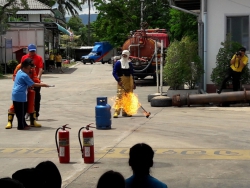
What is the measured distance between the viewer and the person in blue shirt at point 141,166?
16.1 feet

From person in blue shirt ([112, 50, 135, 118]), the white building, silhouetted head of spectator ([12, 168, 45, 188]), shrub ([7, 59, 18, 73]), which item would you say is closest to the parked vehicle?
shrub ([7, 59, 18, 73])

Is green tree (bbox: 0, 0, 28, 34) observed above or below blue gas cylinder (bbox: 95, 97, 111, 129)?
above

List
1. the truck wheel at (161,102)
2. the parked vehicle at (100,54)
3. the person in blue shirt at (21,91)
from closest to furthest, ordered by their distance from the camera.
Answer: the person in blue shirt at (21,91), the truck wheel at (161,102), the parked vehicle at (100,54)

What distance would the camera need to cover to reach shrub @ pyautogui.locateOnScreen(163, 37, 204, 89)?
763 inches

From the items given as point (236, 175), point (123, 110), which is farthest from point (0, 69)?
point (236, 175)

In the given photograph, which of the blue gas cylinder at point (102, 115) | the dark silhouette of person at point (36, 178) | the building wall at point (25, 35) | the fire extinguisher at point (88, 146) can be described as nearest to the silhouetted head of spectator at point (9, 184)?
the dark silhouette of person at point (36, 178)

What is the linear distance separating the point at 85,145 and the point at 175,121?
5584 mm

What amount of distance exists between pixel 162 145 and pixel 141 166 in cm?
636

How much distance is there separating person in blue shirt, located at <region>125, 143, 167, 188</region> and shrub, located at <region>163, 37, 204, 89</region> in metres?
14.5

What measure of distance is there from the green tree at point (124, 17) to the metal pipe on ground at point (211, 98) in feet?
94.7

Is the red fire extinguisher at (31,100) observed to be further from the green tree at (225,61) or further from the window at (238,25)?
the window at (238,25)

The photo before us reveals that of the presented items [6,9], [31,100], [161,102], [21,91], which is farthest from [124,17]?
[21,91]

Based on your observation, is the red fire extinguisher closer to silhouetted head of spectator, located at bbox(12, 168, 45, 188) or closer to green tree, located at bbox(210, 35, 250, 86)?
green tree, located at bbox(210, 35, 250, 86)

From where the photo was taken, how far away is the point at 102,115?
43.9 ft
